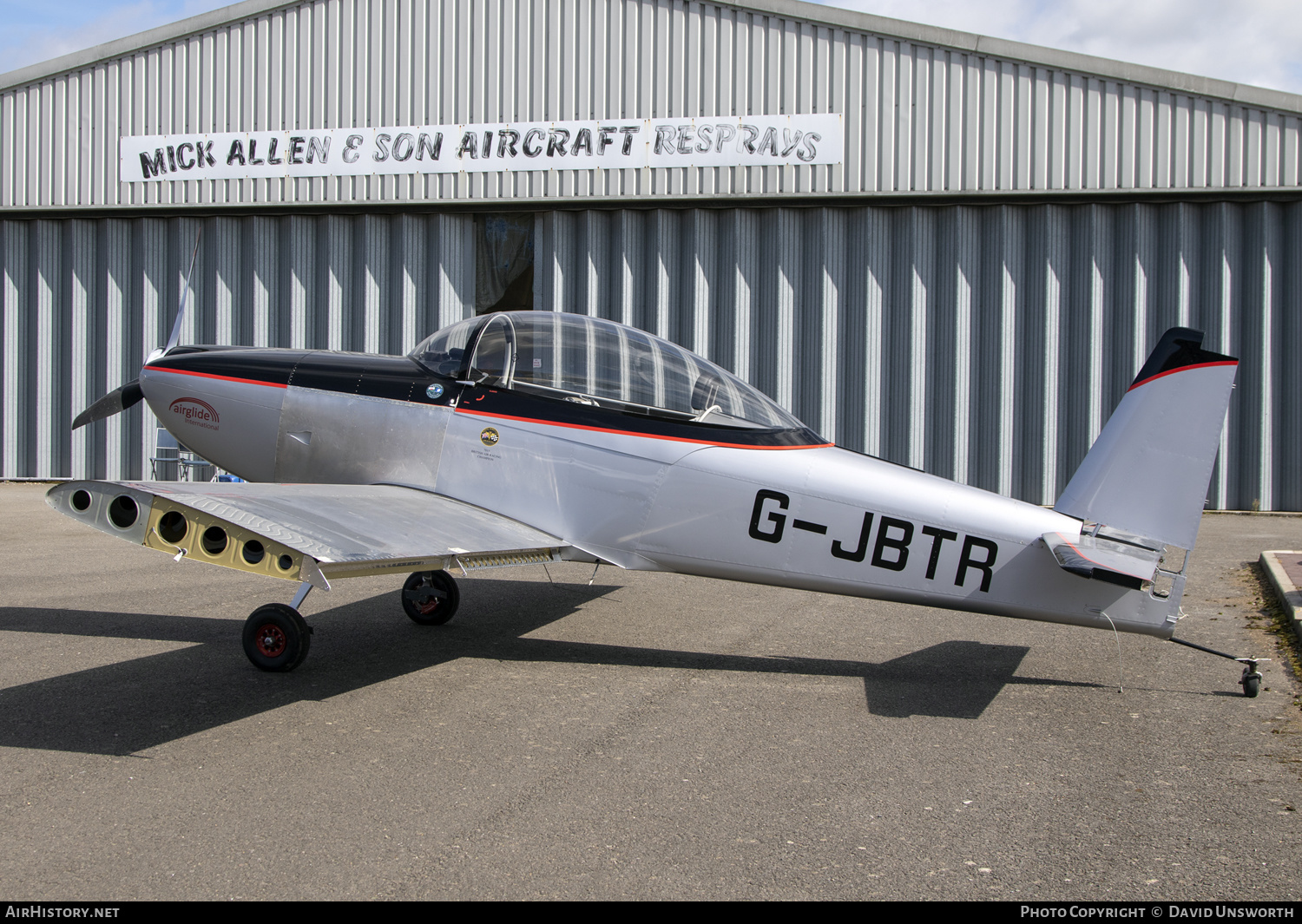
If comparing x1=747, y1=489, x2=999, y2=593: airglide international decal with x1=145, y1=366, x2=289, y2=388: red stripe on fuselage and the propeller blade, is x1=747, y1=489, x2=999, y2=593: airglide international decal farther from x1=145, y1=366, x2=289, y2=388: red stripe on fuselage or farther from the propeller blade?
the propeller blade

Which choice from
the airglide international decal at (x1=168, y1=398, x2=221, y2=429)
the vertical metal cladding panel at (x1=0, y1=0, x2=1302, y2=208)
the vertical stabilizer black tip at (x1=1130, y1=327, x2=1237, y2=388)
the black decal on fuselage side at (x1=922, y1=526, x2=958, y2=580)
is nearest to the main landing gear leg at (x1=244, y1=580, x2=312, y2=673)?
the airglide international decal at (x1=168, y1=398, x2=221, y2=429)

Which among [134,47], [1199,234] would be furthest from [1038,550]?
[134,47]

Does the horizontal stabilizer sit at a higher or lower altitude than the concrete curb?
higher

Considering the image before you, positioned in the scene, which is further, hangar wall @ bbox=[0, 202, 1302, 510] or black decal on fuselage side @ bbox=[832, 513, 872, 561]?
hangar wall @ bbox=[0, 202, 1302, 510]

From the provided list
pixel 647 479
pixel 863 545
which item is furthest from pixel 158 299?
pixel 863 545

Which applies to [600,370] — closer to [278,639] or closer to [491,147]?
[278,639]

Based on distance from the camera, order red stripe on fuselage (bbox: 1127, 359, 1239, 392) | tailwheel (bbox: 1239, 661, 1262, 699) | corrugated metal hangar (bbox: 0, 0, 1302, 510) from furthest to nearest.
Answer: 1. corrugated metal hangar (bbox: 0, 0, 1302, 510)
2. tailwheel (bbox: 1239, 661, 1262, 699)
3. red stripe on fuselage (bbox: 1127, 359, 1239, 392)

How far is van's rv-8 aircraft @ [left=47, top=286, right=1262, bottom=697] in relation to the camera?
4.77 metres

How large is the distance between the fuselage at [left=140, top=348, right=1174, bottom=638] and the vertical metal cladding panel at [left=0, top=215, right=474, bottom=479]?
9.27 metres

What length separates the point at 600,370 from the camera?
6066 mm

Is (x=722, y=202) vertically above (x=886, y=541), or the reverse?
(x=722, y=202)

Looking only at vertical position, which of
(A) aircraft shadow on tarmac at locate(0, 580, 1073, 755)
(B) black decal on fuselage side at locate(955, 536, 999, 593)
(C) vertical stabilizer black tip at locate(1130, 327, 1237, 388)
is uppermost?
(C) vertical stabilizer black tip at locate(1130, 327, 1237, 388)

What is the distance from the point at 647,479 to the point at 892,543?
155 centimetres

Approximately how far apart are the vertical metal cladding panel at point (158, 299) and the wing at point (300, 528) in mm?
10552
